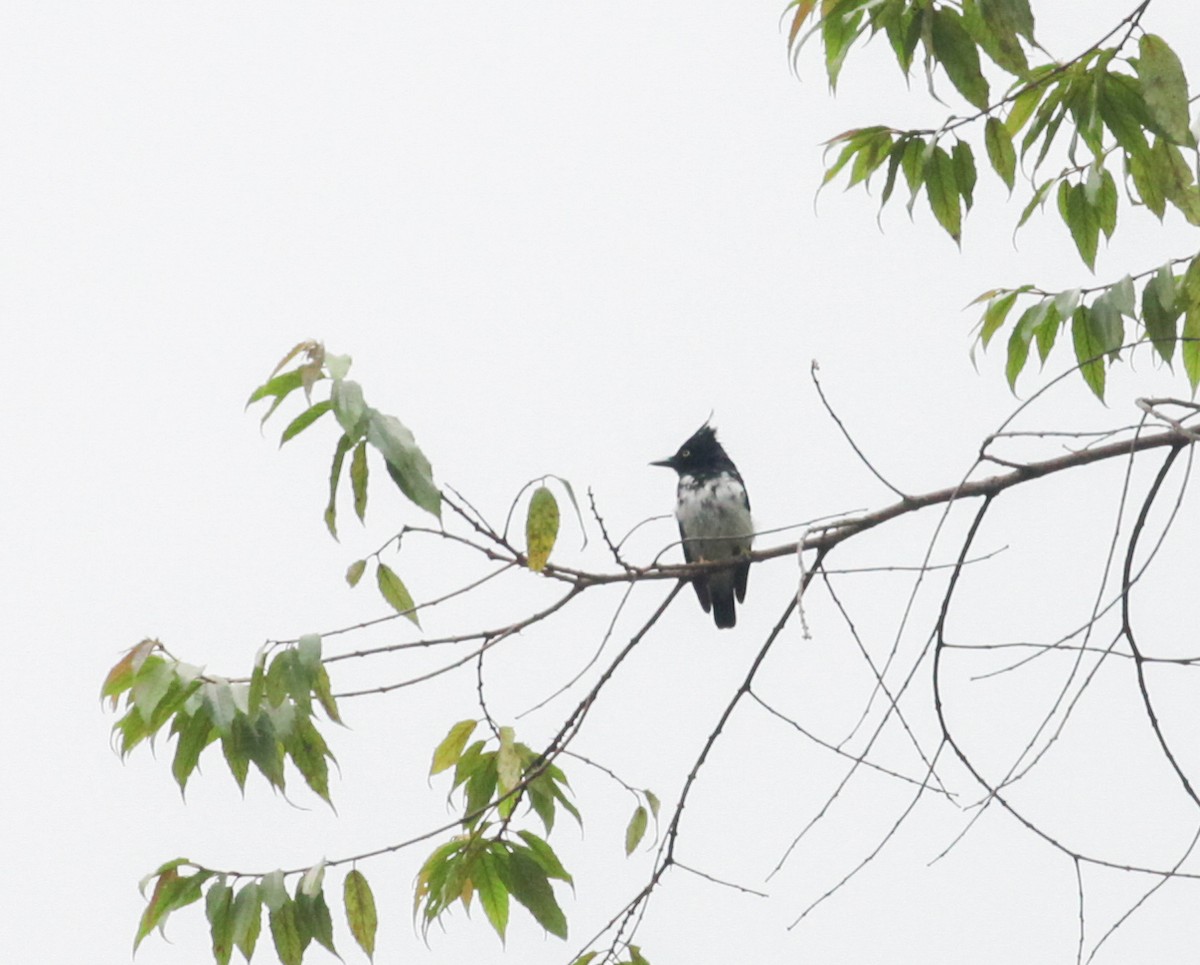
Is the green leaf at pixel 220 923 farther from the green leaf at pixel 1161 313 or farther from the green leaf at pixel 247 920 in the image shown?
the green leaf at pixel 1161 313

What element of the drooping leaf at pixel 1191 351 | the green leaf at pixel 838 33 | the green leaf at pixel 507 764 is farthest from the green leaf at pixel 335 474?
the drooping leaf at pixel 1191 351

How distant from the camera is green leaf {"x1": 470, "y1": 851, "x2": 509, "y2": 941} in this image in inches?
127

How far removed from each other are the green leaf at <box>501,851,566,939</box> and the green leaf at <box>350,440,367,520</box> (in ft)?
3.13

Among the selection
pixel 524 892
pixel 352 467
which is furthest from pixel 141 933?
pixel 352 467

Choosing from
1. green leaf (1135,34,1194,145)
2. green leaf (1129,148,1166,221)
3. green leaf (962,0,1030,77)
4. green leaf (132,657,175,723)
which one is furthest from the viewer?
green leaf (1129,148,1166,221)

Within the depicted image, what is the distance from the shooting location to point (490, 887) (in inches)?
128

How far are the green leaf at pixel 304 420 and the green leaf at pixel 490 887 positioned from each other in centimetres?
105

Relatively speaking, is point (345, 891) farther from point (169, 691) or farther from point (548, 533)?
point (548, 533)

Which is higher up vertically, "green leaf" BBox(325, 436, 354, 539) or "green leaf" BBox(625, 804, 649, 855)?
"green leaf" BBox(325, 436, 354, 539)

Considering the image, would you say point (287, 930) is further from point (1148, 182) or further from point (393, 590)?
point (1148, 182)

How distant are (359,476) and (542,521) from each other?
17.1 inches

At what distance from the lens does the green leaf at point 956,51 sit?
8.73ft

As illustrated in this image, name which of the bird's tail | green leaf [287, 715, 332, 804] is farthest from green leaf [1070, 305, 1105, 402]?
the bird's tail

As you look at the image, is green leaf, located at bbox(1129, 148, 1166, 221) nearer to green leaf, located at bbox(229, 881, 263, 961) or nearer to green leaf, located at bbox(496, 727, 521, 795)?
green leaf, located at bbox(496, 727, 521, 795)
